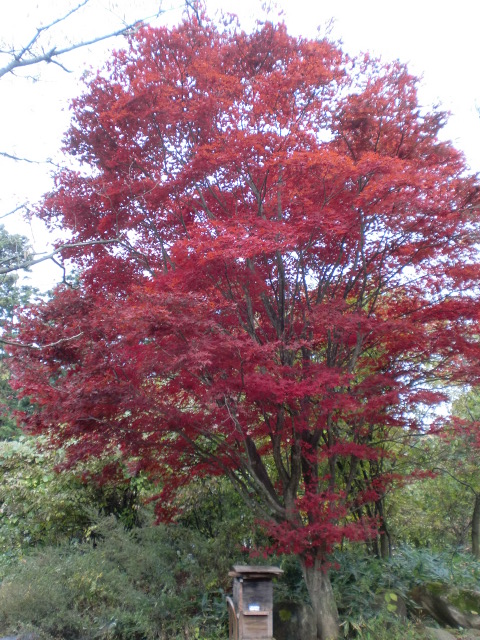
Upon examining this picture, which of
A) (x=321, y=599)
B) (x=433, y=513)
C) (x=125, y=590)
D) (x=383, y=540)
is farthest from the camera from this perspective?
(x=433, y=513)

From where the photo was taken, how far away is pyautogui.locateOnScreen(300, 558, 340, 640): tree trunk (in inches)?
205

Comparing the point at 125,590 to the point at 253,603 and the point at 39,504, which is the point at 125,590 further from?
the point at 39,504

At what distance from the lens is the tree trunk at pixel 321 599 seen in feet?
17.1

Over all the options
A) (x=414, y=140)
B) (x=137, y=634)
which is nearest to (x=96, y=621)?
(x=137, y=634)

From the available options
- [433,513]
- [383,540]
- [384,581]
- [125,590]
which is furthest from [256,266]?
[433,513]

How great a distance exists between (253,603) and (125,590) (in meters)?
1.75

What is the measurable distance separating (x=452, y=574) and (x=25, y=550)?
6.80 meters

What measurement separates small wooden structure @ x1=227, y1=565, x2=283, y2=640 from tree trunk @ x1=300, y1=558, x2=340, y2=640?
891mm

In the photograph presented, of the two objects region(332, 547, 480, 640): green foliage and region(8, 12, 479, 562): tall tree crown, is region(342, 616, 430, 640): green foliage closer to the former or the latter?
region(332, 547, 480, 640): green foliage

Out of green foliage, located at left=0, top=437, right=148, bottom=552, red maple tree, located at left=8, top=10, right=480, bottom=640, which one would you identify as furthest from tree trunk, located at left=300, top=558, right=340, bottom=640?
green foliage, located at left=0, top=437, right=148, bottom=552

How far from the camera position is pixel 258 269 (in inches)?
232

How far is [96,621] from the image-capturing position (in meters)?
5.36

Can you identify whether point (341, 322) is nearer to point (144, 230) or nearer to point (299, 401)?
point (299, 401)

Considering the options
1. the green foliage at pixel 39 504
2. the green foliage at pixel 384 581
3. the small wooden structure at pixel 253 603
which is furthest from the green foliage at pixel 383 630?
the green foliage at pixel 39 504
